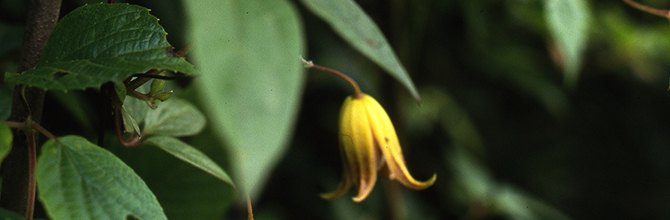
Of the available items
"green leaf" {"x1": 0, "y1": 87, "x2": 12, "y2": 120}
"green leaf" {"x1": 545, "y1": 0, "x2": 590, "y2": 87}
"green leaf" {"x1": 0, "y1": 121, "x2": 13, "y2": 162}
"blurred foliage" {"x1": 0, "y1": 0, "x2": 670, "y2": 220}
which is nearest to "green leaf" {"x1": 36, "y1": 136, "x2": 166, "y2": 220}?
"green leaf" {"x1": 0, "y1": 121, "x2": 13, "y2": 162}

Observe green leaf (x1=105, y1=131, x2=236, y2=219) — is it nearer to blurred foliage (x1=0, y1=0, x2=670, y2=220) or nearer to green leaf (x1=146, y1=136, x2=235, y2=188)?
blurred foliage (x1=0, y1=0, x2=670, y2=220)

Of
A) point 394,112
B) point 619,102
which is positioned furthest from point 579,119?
point 394,112

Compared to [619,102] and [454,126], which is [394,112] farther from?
[619,102]

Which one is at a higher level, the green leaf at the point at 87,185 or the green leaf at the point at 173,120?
the green leaf at the point at 87,185

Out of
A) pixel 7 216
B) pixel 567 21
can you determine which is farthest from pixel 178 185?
pixel 567 21

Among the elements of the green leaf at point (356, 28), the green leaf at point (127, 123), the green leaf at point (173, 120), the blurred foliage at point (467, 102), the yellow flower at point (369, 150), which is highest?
the green leaf at point (356, 28)

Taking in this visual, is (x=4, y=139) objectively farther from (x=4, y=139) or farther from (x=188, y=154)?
(x=188, y=154)

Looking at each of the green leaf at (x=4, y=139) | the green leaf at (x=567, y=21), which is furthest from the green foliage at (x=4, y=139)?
the green leaf at (x=567, y=21)

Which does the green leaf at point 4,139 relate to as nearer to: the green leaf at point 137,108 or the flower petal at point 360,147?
the green leaf at point 137,108
